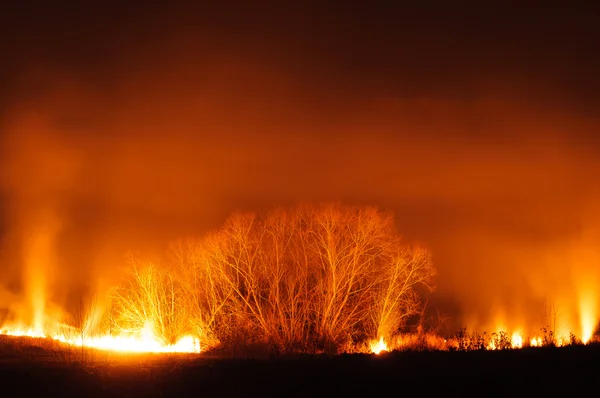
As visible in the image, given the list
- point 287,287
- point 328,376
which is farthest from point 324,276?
point 328,376

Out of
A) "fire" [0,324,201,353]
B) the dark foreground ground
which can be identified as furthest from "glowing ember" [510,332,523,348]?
"fire" [0,324,201,353]

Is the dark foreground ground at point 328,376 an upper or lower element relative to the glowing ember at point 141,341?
lower

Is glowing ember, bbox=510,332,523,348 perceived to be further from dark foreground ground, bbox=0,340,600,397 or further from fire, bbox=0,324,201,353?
fire, bbox=0,324,201,353

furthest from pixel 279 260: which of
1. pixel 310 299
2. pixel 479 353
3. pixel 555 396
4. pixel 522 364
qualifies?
pixel 555 396

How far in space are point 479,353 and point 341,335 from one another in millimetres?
13805

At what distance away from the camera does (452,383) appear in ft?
51.2

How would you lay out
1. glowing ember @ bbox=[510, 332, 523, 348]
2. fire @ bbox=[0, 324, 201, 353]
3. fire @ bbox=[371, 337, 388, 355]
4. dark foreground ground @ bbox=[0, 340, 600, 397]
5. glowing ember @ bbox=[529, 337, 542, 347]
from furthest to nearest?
fire @ bbox=[371, 337, 388, 355], fire @ bbox=[0, 324, 201, 353], glowing ember @ bbox=[510, 332, 523, 348], glowing ember @ bbox=[529, 337, 542, 347], dark foreground ground @ bbox=[0, 340, 600, 397]

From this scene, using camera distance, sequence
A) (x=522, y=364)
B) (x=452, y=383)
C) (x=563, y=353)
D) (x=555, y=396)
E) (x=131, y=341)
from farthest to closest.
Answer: (x=131, y=341), (x=563, y=353), (x=522, y=364), (x=452, y=383), (x=555, y=396)

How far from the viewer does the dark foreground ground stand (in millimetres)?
15438

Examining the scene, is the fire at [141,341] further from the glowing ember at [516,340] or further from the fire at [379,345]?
the glowing ember at [516,340]

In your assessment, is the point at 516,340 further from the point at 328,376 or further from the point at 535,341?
the point at 328,376

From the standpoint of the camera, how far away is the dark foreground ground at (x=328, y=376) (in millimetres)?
15438

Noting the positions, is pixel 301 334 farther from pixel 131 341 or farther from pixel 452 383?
pixel 452 383

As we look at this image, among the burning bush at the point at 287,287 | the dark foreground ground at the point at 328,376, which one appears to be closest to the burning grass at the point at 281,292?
the burning bush at the point at 287,287
